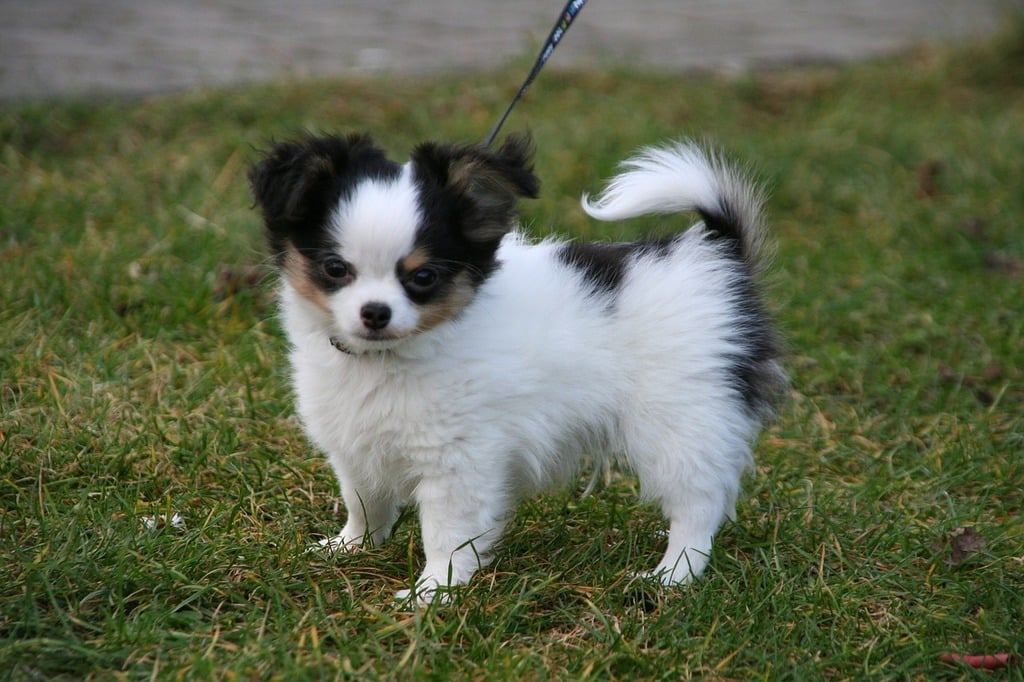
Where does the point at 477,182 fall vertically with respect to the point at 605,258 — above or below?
above

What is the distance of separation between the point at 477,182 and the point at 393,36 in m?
6.23

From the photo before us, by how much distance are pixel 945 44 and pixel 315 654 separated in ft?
26.4

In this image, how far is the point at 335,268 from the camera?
9.25ft

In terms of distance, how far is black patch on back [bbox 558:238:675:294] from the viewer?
3.21 metres

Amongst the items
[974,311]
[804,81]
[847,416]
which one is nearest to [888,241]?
[974,311]

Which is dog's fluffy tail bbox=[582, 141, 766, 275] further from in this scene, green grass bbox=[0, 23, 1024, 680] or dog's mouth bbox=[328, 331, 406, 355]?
green grass bbox=[0, 23, 1024, 680]

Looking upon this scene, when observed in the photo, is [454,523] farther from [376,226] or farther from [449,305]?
[376,226]

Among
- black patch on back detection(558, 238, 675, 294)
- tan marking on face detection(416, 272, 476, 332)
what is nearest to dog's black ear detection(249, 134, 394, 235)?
tan marking on face detection(416, 272, 476, 332)

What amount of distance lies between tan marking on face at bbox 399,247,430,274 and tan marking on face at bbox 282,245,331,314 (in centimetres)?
24

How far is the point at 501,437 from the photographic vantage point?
3031 mm

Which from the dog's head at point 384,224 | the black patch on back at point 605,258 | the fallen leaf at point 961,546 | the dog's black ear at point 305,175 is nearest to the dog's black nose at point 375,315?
the dog's head at point 384,224

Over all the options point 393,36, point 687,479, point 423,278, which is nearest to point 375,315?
point 423,278

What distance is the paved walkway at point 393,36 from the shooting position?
7.42 meters

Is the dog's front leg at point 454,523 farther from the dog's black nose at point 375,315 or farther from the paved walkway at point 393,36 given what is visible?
the paved walkway at point 393,36
